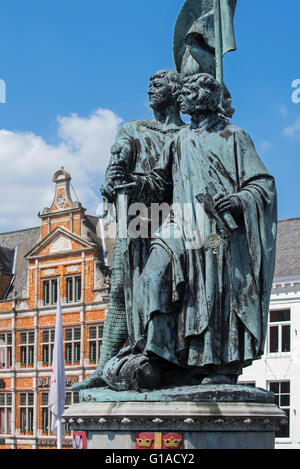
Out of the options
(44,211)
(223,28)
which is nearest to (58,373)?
(44,211)

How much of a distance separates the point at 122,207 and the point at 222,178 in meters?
0.81

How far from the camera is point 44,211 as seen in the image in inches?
1647

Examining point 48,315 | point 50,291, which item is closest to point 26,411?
point 48,315

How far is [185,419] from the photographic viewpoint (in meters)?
5.49

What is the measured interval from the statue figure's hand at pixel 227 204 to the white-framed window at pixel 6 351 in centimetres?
3738

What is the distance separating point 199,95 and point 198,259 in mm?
1307

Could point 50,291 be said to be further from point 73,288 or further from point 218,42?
point 218,42

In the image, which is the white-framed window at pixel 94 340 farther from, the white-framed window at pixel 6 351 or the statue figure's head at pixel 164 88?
the statue figure's head at pixel 164 88

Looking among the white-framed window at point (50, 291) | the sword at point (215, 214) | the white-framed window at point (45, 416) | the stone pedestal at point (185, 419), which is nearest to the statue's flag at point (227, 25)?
the sword at point (215, 214)

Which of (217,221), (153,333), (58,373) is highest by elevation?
(217,221)

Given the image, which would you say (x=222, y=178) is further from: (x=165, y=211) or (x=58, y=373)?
(x=58, y=373)

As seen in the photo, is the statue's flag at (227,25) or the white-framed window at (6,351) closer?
the statue's flag at (227,25)

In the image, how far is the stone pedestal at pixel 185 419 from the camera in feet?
18.1
